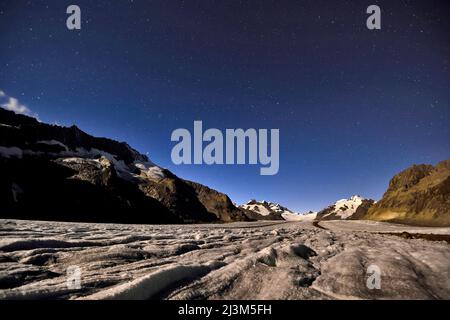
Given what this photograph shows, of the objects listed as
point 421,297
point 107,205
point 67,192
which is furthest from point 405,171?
point 421,297

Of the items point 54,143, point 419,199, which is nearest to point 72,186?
point 54,143

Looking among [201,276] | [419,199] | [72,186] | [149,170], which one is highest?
[149,170]

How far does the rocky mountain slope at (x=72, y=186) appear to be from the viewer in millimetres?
68500

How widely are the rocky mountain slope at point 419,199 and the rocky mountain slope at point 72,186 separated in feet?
220

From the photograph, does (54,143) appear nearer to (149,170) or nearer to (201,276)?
(149,170)

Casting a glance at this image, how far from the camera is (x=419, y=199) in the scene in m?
89.0

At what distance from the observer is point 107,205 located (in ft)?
263

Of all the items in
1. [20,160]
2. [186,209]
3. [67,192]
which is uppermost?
[20,160]

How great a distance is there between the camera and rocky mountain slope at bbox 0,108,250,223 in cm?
6850

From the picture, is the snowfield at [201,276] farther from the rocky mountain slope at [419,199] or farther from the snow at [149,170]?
the snow at [149,170]

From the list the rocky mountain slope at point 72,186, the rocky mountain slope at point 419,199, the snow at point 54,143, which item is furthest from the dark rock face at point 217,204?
the snow at point 54,143

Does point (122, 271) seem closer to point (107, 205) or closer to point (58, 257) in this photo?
point (58, 257)

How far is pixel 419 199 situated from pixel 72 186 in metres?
108
